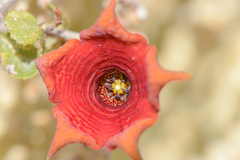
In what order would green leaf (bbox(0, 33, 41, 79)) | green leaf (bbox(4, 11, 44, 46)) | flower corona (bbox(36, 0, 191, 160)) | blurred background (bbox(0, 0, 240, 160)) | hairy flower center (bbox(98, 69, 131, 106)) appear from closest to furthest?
flower corona (bbox(36, 0, 191, 160)) → green leaf (bbox(4, 11, 44, 46)) → green leaf (bbox(0, 33, 41, 79)) → hairy flower center (bbox(98, 69, 131, 106)) → blurred background (bbox(0, 0, 240, 160))

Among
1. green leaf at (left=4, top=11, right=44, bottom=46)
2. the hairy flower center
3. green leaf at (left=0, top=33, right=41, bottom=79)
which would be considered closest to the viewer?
green leaf at (left=4, top=11, right=44, bottom=46)

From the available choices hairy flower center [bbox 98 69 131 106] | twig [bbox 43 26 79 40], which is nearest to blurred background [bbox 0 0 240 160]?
twig [bbox 43 26 79 40]

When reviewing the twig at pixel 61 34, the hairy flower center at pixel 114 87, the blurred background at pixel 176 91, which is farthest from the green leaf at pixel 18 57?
the hairy flower center at pixel 114 87

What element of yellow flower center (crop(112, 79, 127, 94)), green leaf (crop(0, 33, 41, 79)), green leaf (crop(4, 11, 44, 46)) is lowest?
green leaf (crop(0, 33, 41, 79))

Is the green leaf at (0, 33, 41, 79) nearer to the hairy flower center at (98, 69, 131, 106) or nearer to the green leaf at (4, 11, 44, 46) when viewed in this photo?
the green leaf at (4, 11, 44, 46)

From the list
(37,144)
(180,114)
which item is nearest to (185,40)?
(180,114)
